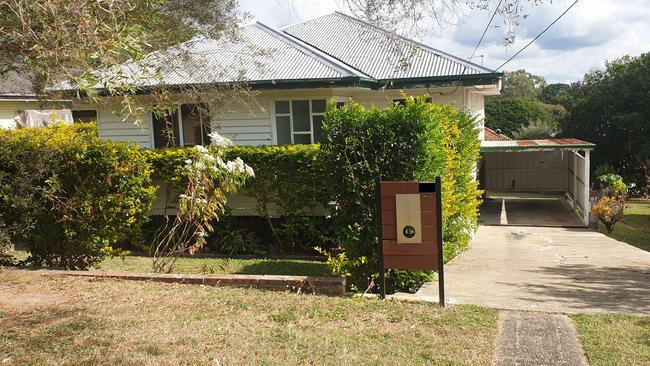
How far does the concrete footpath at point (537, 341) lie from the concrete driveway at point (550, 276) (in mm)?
467

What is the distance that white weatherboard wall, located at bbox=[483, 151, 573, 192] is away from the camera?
27.7 metres

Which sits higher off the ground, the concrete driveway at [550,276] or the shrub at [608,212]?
the concrete driveway at [550,276]

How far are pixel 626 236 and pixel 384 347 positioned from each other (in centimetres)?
1654

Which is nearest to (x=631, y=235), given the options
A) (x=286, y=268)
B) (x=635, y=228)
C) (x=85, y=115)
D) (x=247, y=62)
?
(x=635, y=228)

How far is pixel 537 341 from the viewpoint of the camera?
17.5 feet

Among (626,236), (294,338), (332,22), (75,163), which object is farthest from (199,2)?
(626,236)

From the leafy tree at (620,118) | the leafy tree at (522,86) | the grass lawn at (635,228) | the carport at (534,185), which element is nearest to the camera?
the grass lawn at (635,228)

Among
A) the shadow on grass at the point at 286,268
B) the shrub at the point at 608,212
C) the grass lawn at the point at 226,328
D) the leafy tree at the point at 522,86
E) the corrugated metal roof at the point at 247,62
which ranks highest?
the leafy tree at the point at 522,86

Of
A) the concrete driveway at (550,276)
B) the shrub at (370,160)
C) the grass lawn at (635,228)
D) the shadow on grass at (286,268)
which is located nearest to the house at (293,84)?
A: the shadow on grass at (286,268)

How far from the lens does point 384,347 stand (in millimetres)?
5160

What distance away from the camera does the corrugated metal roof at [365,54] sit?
15.0 m

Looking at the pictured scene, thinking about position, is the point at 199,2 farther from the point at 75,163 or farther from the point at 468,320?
the point at 468,320

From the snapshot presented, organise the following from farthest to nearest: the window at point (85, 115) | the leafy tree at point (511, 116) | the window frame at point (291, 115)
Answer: the leafy tree at point (511, 116), the window at point (85, 115), the window frame at point (291, 115)

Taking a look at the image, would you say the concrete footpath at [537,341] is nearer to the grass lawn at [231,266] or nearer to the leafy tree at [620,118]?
the grass lawn at [231,266]
